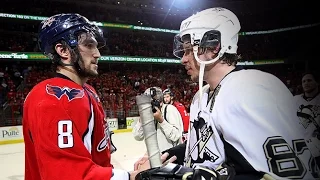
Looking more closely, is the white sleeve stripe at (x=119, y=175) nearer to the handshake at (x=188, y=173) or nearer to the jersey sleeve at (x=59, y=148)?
the jersey sleeve at (x=59, y=148)

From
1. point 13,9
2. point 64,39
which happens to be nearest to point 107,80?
point 13,9

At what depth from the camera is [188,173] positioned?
110 centimetres

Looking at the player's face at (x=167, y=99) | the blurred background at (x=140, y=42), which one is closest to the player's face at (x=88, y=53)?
the player's face at (x=167, y=99)

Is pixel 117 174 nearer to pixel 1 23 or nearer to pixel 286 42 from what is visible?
pixel 1 23

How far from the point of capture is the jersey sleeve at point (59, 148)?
1.27 meters

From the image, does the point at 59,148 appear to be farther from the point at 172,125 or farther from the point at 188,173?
the point at 172,125

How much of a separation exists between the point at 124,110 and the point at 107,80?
6098 millimetres

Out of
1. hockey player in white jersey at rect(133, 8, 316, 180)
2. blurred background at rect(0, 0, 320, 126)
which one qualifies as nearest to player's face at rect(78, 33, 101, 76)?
hockey player in white jersey at rect(133, 8, 316, 180)

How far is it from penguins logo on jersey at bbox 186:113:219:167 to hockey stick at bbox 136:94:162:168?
0.23m

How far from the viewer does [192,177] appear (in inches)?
42.3

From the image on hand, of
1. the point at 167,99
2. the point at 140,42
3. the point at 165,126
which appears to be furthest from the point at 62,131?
the point at 140,42

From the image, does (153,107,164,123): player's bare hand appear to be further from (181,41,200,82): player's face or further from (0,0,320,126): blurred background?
(0,0,320,126): blurred background

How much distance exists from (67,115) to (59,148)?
0.16m

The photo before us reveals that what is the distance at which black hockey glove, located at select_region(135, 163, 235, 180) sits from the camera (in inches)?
42.3
